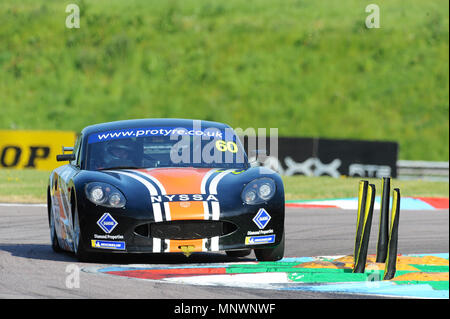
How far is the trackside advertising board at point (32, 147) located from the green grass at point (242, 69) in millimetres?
13012

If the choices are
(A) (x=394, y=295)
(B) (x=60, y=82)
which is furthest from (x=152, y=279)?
(B) (x=60, y=82)

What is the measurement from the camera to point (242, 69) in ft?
127

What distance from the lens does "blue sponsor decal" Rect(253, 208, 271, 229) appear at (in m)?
7.36

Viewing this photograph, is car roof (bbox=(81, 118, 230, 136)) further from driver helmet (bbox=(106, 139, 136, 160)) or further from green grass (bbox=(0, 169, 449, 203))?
green grass (bbox=(0, 169, 449, 203))

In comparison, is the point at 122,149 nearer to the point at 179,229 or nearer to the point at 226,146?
the point at 226,146

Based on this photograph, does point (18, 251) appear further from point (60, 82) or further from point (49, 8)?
point (49, 8)

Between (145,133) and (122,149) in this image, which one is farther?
(145,133)

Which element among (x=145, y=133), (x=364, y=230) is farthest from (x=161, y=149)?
(x=364, y=230)

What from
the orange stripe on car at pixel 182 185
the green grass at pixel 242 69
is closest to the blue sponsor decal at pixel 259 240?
the orange stripe on car at pixel 182 185

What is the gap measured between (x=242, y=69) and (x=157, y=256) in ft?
102

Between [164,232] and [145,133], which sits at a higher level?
[145,133]

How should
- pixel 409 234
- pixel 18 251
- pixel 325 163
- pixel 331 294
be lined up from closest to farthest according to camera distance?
pixel 331 294, pixel 18 251, pixel 409 234, pixel 325 163

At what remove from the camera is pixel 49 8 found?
4516cm

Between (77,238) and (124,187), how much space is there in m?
0.57
